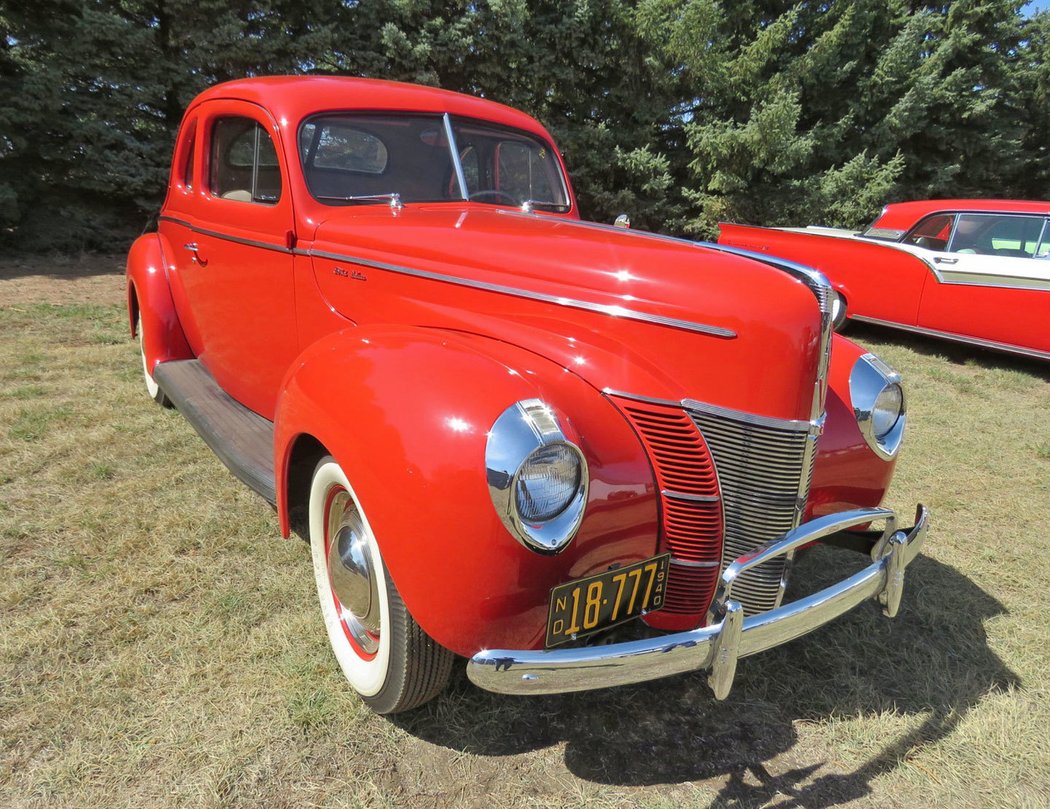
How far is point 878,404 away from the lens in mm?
2178

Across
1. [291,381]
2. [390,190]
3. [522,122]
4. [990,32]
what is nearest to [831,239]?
[522,122]

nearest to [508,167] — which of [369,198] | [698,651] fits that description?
[369,198]

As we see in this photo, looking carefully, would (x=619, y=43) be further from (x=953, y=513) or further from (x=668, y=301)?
(x=668, y=301)

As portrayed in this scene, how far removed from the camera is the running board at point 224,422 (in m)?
2.50

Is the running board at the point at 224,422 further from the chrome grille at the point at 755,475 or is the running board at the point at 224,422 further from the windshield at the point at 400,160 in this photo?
the chrome grille at the point at 755,475

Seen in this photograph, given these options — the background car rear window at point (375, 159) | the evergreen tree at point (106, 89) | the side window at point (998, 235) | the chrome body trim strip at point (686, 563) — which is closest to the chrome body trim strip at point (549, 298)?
the background car rear window at point (375, 159)

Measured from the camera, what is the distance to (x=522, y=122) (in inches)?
127

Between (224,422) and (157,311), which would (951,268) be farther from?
(157,311)

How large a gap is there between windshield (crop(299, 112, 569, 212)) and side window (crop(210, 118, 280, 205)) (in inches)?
8.8

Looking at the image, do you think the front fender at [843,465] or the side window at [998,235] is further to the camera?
the side window at [998,235]

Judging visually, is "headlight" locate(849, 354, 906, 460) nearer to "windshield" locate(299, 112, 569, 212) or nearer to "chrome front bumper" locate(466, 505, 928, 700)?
"chrome front bumper" locate(466, 505, 928, 700)

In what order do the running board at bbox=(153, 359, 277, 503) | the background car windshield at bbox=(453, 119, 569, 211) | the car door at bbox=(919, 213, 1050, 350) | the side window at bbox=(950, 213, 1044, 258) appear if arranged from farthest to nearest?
the side window at bbox=(950, 213, 1044, 258)
the car door at bbox=(919, 213, 1050, 350)
the background car windshield at bbox=(453, 119, 569, 211)
the running board at bbox=(153, 359, 277, 503)

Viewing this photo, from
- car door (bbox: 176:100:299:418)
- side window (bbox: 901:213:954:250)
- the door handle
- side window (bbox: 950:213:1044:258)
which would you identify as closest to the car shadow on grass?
car door (bbox: 176:100:299:418)

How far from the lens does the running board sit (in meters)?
2.50
